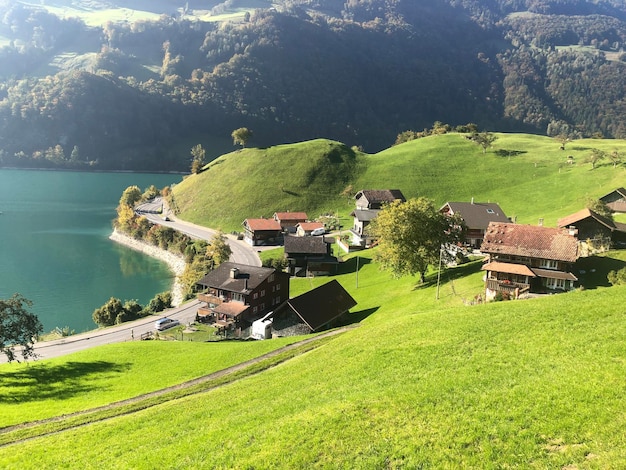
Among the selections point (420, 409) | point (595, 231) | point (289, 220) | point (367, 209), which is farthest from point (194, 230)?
point (420, 409)

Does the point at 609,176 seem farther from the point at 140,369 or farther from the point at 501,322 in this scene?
the point at 140,369

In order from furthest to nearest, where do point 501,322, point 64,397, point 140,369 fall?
point 140,369, point 64,397, point 501,322

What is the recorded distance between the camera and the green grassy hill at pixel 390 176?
4596 inches

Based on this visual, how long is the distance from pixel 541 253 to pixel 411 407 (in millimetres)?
36759

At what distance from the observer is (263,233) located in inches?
4316

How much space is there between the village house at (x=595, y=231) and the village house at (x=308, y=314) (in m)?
32.5

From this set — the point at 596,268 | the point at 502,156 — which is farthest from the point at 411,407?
the point at 502,156

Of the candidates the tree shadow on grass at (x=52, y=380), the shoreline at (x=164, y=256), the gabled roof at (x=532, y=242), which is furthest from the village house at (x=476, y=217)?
the tree shadow on grass at (x=52, y=380)

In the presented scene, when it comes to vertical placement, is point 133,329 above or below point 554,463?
below

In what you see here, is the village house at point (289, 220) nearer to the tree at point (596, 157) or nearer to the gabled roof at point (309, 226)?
the gabled roof at point (309, 226)

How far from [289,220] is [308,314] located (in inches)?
2579

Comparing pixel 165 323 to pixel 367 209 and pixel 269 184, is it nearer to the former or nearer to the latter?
pixel 367 209

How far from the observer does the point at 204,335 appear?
59938 mm

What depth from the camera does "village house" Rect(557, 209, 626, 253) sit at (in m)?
54.3
